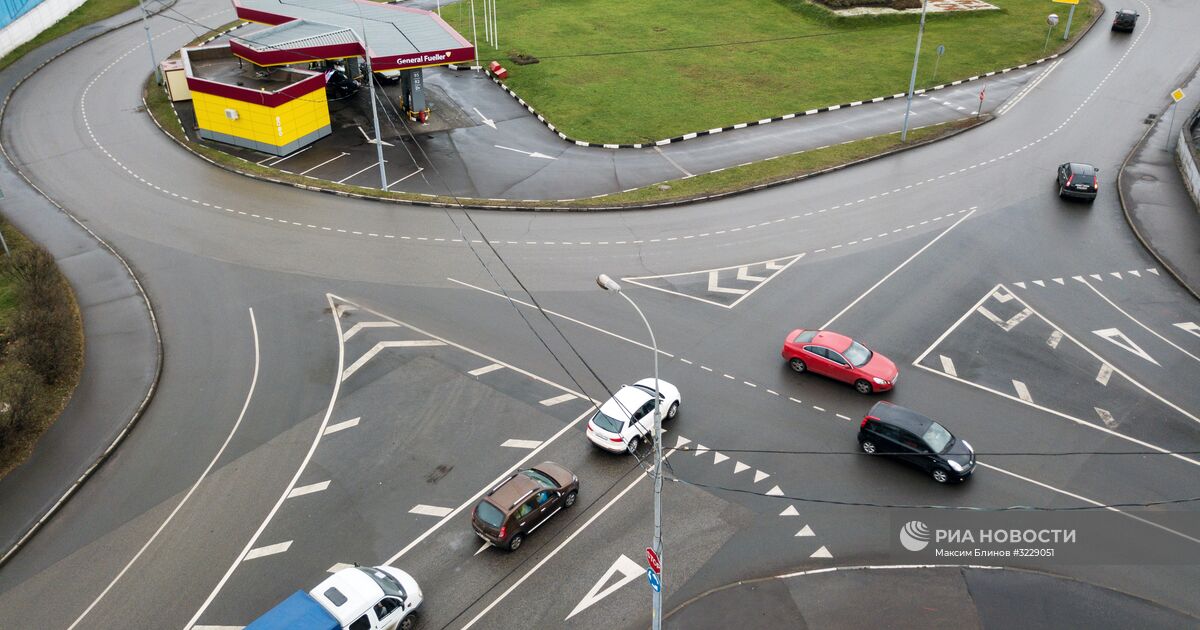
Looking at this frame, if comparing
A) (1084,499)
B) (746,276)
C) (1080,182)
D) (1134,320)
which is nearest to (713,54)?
(1080,182)

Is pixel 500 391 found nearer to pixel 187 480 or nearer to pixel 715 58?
pixel 187 480

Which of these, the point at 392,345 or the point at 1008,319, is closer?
the point at 392,345

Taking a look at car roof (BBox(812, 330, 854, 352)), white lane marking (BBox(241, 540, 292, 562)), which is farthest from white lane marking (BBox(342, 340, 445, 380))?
car roof (BBox(812, 330, 854, 352))

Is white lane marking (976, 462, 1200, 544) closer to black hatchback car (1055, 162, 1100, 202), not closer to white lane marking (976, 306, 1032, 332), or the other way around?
white lane marking (976, 306, 1032, 332)

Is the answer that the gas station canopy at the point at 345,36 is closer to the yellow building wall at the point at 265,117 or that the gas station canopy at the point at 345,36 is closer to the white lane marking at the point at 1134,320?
the yellow building wall at the point at 265,117

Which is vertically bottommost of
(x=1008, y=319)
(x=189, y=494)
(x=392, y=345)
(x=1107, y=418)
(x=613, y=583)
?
(x=613, y=583)

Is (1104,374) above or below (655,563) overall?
below

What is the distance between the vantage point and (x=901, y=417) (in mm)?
23844

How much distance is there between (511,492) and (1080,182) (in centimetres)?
3258

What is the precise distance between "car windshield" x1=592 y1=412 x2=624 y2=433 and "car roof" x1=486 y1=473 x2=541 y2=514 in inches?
Result: 126

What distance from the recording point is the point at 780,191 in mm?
40812

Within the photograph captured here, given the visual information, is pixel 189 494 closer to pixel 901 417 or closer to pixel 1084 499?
pixel 901 417

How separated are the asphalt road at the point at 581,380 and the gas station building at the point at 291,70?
4036 millimetres

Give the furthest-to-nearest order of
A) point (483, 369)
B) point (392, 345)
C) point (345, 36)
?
1. point (345, 36)
2. point (392, 345)
3. point (483, 369)
